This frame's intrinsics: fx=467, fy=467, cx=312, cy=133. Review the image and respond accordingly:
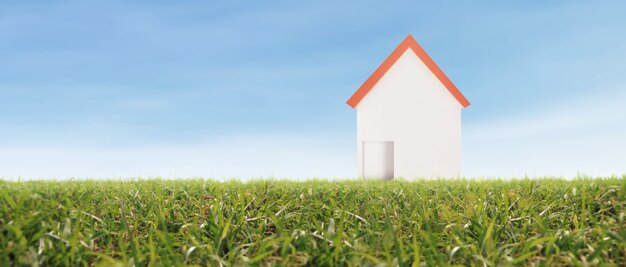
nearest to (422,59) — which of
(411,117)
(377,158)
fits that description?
(411,117)

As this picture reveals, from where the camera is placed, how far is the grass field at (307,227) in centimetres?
258

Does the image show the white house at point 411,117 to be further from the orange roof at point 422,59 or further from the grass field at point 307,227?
the grass field at point 307,227

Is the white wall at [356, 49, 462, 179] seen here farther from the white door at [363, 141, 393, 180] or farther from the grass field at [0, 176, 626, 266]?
the grass field at [0, 176, 626, 266]

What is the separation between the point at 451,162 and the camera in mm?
11242

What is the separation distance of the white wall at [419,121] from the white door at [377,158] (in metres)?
0.17

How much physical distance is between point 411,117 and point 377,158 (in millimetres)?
1295

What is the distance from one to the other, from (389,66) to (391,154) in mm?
2104

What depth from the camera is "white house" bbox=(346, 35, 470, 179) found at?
1104cm

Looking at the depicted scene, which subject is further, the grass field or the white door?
the white door

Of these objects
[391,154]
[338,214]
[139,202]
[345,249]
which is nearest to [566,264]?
[345,249]

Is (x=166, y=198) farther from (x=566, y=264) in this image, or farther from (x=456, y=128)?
(x=456, y=128)

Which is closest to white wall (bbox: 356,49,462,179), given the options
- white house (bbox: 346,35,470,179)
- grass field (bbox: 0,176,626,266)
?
white house (bbox: 346,35,470,179)

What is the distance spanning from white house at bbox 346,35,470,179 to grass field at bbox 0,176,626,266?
6097mm

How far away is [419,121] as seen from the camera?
1123 centimetres
